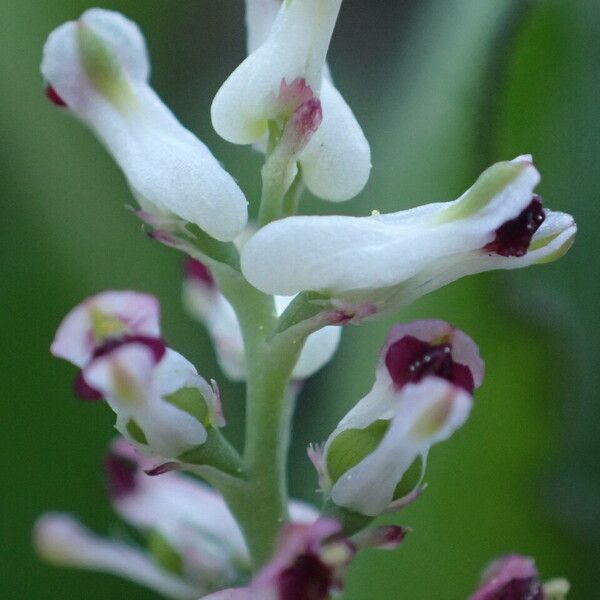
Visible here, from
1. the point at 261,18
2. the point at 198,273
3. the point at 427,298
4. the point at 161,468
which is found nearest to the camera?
the point at 161,468

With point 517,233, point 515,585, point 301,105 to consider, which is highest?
point 301,105

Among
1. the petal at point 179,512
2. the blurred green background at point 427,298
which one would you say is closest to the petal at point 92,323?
the petal at point 179,512

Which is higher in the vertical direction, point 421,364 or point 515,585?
point 421,364

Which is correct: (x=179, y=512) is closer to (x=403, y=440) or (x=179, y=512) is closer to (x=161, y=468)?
(x=161, y=468)

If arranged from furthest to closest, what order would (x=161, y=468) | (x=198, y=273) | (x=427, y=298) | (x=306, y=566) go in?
(x=427, y=298) < (x=198, y=273) < (x=161, y=468) < (x=306, y=566)

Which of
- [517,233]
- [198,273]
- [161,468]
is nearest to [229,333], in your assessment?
[198,273]

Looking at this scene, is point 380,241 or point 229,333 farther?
point 229,333

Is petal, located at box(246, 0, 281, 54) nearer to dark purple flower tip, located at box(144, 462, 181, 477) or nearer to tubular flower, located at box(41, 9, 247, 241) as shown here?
tubular flower, located at box(41, 9, 247, 241)

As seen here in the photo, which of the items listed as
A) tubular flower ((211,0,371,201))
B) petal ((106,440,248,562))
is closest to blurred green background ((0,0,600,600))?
petal ((106,440,248,562))
